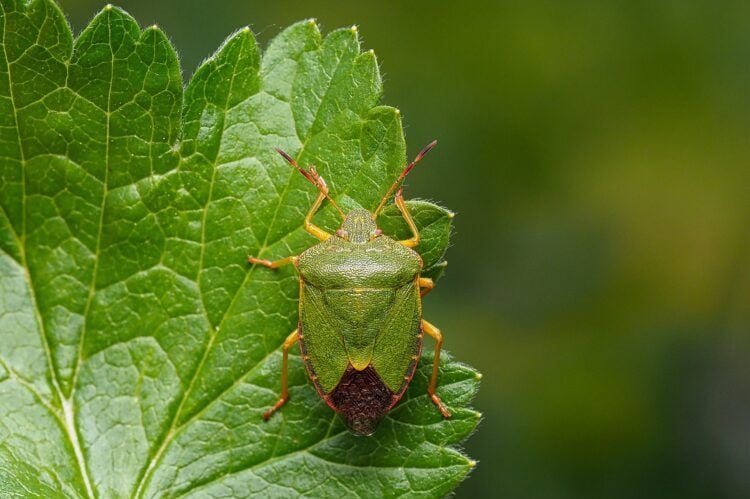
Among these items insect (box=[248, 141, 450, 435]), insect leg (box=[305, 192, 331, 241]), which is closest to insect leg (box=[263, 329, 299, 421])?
insect (box=[248, 141, 450, 435])

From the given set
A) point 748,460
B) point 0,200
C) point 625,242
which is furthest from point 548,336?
point 0,200

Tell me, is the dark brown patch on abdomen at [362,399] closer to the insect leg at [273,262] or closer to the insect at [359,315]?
the insect at [359,315]

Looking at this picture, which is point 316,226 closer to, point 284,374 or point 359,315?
point 359,315

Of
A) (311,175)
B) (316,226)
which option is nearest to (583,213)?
(316,226)

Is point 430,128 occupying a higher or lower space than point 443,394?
higher

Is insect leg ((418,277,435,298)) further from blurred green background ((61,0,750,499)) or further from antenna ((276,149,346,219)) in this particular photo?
blurred green background ((61,0,750,499))

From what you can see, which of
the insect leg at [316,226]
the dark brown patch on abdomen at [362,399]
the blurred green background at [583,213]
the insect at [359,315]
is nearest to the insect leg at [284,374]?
the insect at [359,315]

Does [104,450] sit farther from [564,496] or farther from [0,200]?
[564,496]
